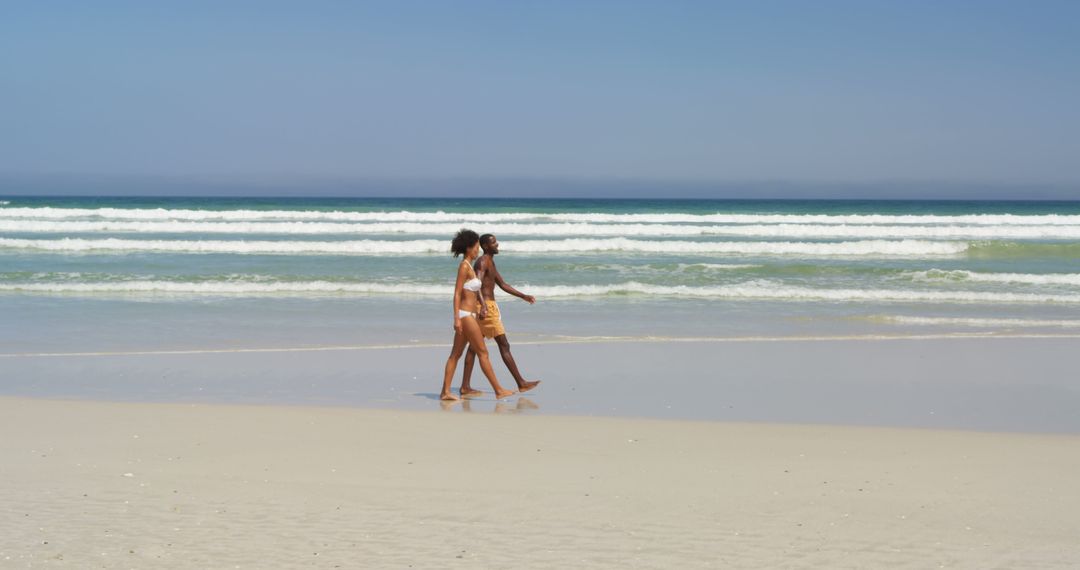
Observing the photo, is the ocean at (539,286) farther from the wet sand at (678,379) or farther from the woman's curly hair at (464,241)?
the woman's curly hair at (464,241)

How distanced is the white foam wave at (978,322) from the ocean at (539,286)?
53 mm

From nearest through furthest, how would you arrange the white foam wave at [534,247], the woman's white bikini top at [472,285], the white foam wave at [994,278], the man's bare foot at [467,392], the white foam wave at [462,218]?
1. the woman's white bikini top at [472,285]
2. the man's bare foot at [467,392]
3. the white foam wave at [994,278]
4. the white foam wave at [534,247]
5. the white foam wave at [462,218]

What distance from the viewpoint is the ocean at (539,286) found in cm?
1276

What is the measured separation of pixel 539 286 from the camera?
1812 cm

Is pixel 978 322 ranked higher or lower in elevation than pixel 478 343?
lower

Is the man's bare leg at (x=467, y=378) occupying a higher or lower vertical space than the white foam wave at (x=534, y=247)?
lower

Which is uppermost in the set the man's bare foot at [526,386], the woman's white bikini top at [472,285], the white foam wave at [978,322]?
the woman's white bikini top at [472,285]

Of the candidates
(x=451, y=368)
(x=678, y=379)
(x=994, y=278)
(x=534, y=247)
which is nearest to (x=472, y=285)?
(x=451, y=368)

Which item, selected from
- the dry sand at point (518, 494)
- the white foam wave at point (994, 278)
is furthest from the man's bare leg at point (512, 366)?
the white foam wave at point (994, 278)

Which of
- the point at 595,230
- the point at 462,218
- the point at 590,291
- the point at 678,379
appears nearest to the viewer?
the point at 678,379

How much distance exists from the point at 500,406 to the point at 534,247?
2023cm

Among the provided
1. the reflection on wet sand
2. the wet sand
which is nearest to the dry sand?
the reflection on wet sand

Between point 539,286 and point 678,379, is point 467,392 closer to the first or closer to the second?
point 678,379

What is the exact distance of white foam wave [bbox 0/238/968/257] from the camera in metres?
26.8
